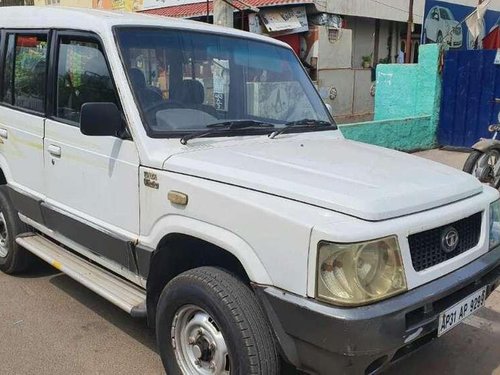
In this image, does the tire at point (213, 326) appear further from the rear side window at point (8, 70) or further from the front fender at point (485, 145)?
the front fender at point (485, 145)

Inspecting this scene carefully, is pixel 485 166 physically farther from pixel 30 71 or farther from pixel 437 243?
pixel 30 71

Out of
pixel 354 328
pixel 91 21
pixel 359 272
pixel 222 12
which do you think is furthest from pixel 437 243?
pixel 222 12

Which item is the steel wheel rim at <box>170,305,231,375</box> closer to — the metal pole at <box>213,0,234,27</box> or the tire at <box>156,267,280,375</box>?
the tire at <box>156,267,280,375</box>

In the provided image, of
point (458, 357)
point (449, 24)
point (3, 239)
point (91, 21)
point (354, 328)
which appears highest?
point (449, 24)

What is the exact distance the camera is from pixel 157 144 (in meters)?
3.01

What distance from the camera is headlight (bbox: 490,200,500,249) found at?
290 centimetres

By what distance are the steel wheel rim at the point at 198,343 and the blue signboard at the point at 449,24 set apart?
50.2 feet

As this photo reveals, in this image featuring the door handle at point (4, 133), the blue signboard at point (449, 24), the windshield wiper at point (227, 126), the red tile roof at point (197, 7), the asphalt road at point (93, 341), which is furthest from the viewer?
the blue signboard at point (449, 24)

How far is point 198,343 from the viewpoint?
2758mm

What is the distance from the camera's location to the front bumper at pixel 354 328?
2.16m

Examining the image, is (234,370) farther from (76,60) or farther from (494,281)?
(76,60)

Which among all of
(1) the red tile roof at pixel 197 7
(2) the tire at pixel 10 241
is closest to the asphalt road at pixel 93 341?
(2) the tire at pixel 10 241

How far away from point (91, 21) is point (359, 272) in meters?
2.28

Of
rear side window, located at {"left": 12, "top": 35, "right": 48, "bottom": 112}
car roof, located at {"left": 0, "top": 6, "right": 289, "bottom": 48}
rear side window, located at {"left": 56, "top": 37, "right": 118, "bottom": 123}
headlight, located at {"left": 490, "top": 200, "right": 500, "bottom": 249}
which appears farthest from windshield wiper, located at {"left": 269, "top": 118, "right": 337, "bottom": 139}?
rear side window, located at {"left": 12, "top": 35, "right": 48, "bottom": 112}
